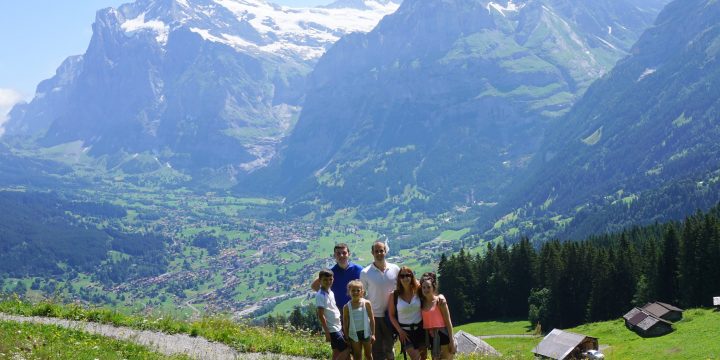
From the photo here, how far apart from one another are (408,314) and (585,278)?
7264cm

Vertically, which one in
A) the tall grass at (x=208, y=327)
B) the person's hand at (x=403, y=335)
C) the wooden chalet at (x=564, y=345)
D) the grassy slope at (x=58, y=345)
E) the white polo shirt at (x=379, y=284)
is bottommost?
the wooden chalet at (x=564, y=345)

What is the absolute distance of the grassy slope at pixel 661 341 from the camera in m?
50.5

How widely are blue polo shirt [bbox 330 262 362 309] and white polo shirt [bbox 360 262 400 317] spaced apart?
21.7 inches

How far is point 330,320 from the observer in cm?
1627

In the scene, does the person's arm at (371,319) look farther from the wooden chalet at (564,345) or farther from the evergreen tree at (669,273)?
the evergreen tree at (669,273)

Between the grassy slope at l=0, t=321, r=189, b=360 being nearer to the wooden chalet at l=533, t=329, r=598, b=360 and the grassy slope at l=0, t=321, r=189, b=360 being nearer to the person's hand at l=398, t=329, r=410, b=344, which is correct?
the person's hand at l=398, t=329, r=410, b=344

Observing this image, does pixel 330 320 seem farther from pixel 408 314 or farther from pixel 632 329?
pixel 632 329

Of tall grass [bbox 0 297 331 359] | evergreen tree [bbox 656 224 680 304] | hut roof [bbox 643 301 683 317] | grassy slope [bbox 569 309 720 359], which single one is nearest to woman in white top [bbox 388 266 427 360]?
tall grass [bbox 0 297 331 359]

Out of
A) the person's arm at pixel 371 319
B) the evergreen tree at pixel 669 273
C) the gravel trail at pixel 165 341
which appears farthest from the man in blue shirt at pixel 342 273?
the evergreen tree at pixel 669 273

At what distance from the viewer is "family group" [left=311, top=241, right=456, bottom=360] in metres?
15.8

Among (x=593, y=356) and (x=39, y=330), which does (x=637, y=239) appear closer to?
(x=593, y=356)

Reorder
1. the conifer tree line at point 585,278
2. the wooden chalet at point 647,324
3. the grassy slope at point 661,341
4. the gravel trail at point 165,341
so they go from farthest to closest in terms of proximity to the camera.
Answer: the conifer tree line at point 585,278
the wooden chalet at point 647,324
the grassy slope at point 661,341
the gravel trail at point 165,341

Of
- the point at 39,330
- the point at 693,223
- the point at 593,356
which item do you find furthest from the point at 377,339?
the point at 693,223

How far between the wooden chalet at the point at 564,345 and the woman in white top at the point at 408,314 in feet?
152
